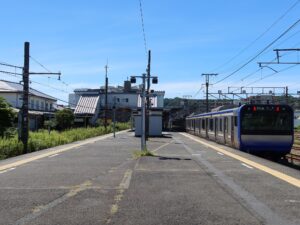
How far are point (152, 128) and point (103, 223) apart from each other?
48.8 meters

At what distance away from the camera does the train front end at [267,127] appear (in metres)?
24.7

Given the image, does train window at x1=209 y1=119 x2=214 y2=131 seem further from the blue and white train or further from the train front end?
the train front end

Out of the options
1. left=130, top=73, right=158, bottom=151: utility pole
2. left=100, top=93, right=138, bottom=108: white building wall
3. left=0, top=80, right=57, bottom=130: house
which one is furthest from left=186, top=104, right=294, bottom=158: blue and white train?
left=100, top=93, right=138, bottom=108: white building wall

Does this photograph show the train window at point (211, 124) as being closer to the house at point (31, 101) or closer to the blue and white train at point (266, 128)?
the blue and white train at point (266, 128)

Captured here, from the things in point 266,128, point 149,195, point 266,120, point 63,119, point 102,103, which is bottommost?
point 149,195

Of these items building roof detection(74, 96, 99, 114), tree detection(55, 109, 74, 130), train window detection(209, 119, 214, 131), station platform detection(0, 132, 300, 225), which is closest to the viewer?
station platform detection(0, 132, 300, 225)

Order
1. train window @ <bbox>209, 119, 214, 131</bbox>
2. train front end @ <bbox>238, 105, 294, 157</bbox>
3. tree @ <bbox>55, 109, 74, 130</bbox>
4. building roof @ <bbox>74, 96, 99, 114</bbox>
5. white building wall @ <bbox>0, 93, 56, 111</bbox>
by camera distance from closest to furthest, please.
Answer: train front end @ <bbox>238, 105, 294, 157</bbox> < train window @ <bbox>209, 119, 214, 131</bbox> < tree @ <bbox>55, 109, 74, 130</bbox> < white building wall @ <bbox>0, 93, 56, 111</bbox> < building roof @ <bbox>74, 96, 99, 114</bbox>

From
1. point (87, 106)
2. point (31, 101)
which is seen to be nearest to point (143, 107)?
point (31, 101)

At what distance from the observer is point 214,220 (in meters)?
8.38

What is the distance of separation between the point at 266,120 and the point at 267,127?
35 cm

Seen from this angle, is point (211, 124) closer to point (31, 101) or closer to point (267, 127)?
point (267, 127)

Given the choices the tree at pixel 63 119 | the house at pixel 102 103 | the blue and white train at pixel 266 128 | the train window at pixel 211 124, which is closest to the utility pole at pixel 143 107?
the blue and white train at pixel 266 128

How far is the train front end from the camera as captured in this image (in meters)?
24.7

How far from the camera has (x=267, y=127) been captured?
2477 cm
